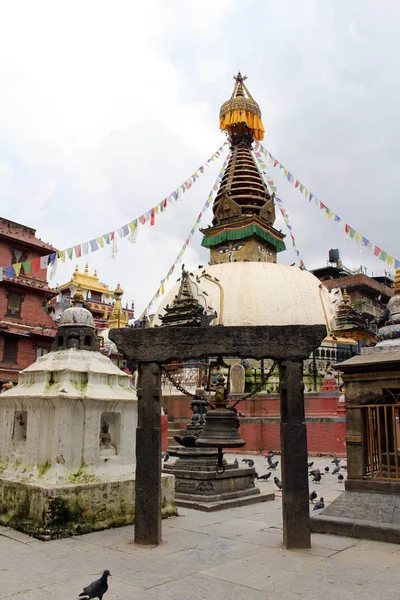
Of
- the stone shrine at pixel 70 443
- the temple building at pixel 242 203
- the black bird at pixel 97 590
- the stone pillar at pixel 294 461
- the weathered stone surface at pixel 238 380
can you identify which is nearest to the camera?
the black bird at pixel 97 590

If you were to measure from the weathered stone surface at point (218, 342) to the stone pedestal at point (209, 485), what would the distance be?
3238 millimetres

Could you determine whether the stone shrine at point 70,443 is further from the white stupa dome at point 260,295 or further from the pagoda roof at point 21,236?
the pagoda roof at point 21,236

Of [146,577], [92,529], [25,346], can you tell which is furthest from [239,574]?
[25,346]

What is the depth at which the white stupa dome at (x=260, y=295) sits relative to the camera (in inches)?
1052

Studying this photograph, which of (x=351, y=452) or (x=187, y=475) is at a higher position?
(x=351, y=452)

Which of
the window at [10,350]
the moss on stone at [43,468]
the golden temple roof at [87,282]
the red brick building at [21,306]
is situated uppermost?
the golden temple roof at [87,282]

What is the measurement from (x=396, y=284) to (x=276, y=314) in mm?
18532

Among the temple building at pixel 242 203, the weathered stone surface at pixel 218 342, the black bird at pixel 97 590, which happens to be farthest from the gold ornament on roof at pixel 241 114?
the black bird at pixel 97 590

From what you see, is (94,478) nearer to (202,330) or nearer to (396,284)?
(202,330)

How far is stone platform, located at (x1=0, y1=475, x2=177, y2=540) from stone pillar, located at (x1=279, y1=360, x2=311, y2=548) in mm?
2310

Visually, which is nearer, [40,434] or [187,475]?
[40,434]

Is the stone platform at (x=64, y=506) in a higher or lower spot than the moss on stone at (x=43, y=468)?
lower

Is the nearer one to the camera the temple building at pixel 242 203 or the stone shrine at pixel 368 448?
the stone shrine at pixel 368 448

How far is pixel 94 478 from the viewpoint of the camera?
6.70 metres
